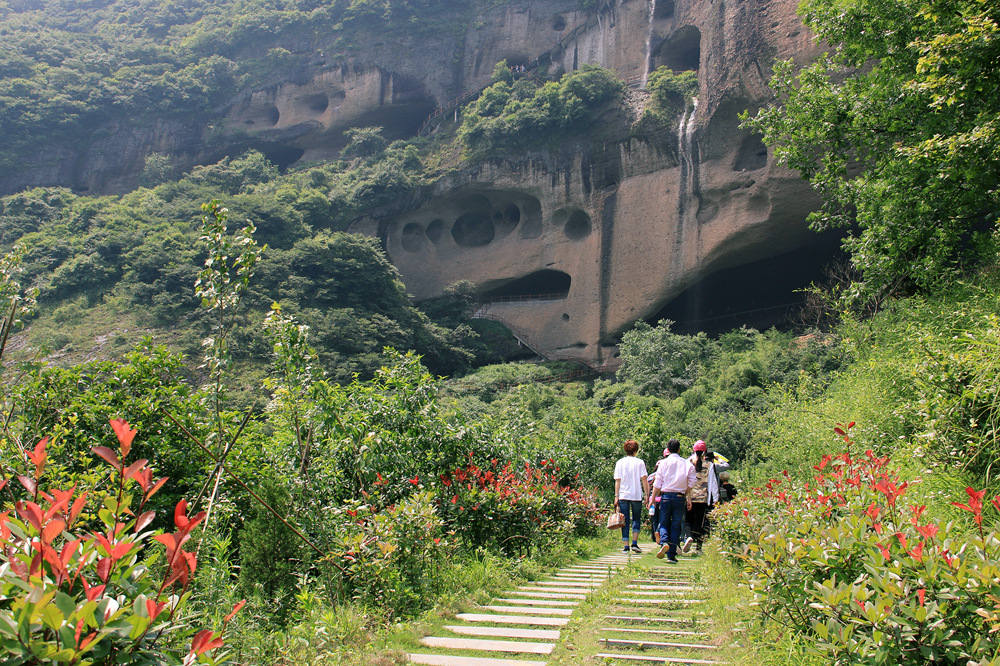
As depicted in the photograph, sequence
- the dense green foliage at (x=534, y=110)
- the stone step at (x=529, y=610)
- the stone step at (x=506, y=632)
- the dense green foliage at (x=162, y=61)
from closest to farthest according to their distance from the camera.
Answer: the stone step at (x=506, y=632), the stone step at (x=529, y=610), the dense green foliage at (x=534, y=110), the dense green foliage at (x=162, y=61)

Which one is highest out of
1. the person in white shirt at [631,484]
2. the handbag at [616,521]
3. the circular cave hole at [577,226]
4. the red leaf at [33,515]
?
the circular cave hole at [577,226]

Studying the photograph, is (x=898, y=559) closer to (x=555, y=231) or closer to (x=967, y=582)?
(x=967, y=582)

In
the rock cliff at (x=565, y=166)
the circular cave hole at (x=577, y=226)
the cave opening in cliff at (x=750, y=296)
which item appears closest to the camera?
the rock cliff at (x=565, y=166)

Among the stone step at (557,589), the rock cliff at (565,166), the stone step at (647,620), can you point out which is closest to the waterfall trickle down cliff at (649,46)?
the rock cliff at (565,166)

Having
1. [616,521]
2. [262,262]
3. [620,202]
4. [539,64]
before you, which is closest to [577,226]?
[620,202]

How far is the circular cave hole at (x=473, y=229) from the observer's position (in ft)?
99.1

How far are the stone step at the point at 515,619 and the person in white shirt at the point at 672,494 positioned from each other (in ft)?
8.46

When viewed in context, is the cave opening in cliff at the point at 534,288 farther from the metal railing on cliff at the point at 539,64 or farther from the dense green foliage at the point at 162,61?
the dense green foliage at the point at 162,61

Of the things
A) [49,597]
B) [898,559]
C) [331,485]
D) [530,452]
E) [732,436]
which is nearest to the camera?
[49,597]

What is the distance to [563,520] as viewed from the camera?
22.5 ft

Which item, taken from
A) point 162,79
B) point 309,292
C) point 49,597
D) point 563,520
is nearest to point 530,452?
point 563,520

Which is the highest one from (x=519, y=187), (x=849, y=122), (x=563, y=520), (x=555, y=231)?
(x=519, y=187)

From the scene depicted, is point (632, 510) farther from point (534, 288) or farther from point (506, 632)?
point (534, 288)

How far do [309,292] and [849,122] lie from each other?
1952 cm
